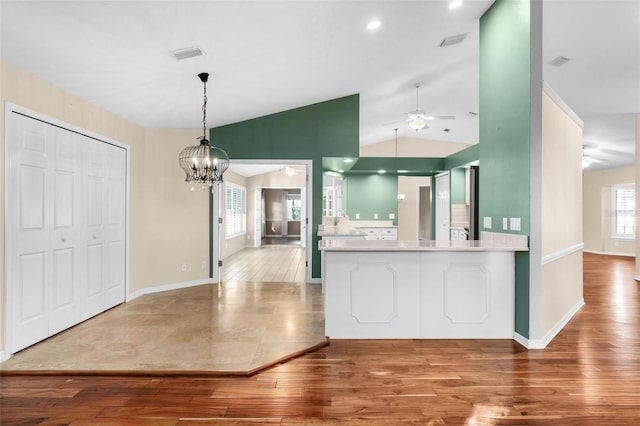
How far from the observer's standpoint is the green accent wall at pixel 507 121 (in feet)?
10.7

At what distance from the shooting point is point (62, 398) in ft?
7.82

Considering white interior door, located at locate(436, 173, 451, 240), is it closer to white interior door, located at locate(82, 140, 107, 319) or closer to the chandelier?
the chandelier

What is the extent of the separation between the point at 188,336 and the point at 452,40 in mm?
4624

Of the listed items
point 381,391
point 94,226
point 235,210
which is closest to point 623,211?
point 235,210

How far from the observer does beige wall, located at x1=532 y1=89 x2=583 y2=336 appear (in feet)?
11.1

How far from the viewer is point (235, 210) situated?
35.1 feet

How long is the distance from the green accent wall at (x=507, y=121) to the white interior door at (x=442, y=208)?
4.55 meters

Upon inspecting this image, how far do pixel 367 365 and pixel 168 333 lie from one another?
6.67 feet

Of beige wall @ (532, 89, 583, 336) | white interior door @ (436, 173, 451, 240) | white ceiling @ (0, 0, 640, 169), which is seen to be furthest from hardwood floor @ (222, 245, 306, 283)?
beige wall @ (532, 89, 583, 336)

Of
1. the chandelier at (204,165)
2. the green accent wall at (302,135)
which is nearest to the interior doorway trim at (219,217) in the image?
the green accent wall at (302,135)

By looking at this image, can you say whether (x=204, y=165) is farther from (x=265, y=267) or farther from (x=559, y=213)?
(x=265, y=267)

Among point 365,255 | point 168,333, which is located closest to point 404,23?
point 365,255

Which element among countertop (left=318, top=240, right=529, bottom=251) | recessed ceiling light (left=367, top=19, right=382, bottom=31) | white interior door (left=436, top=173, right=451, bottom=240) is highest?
recessed ceiling light (left=367, top=19, right=382, bottom=31)

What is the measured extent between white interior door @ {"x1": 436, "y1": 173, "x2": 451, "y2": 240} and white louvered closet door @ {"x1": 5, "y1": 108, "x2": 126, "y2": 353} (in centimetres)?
682
